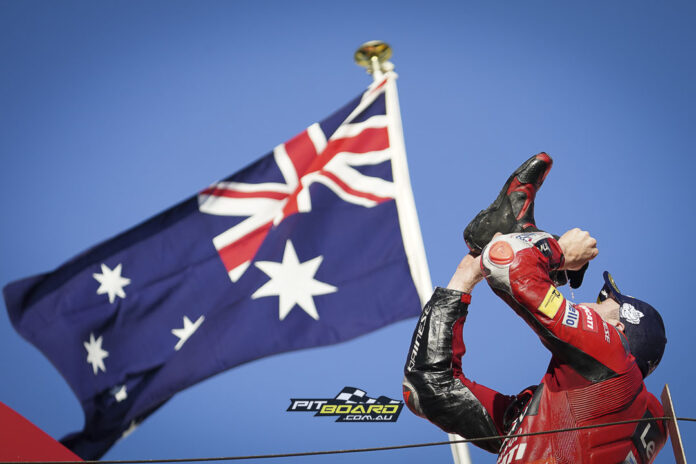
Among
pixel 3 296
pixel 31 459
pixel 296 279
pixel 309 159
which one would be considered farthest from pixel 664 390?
pixel 3 296

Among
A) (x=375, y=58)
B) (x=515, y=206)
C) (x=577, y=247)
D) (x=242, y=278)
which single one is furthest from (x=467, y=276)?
(x=375, y=58)

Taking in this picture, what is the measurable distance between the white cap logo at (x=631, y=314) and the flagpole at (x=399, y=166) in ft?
6.35

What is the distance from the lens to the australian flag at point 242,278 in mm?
5055

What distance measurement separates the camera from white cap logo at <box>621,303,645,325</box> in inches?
108

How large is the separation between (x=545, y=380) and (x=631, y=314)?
1.37ft

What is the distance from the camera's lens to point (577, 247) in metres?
2.52

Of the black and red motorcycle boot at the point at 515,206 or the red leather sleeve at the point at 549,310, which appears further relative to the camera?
the black and red motorcycle boot at the point at 515,206

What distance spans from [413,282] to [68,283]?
2.56 m

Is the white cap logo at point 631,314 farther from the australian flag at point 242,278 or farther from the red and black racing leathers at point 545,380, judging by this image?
the australian flag at point 242,278

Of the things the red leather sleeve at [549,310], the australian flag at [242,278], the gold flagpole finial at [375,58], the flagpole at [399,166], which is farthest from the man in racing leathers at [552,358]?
the gold flagpole finial at [375,58]

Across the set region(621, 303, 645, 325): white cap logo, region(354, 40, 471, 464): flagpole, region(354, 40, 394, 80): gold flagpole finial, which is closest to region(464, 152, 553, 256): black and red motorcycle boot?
region(621, 303, 645, 325): white cap logo

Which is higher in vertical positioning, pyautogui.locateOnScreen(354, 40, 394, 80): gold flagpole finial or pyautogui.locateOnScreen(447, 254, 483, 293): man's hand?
pyautogui.locateOnScreen(354, 40, 394, 80): gold flagpole finial

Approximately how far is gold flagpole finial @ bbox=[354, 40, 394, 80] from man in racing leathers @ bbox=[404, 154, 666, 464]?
3.12 m

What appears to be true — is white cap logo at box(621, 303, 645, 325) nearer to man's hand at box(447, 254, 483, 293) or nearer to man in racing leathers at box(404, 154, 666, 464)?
man in racing leathers at box(404, 154, 666, 464)
